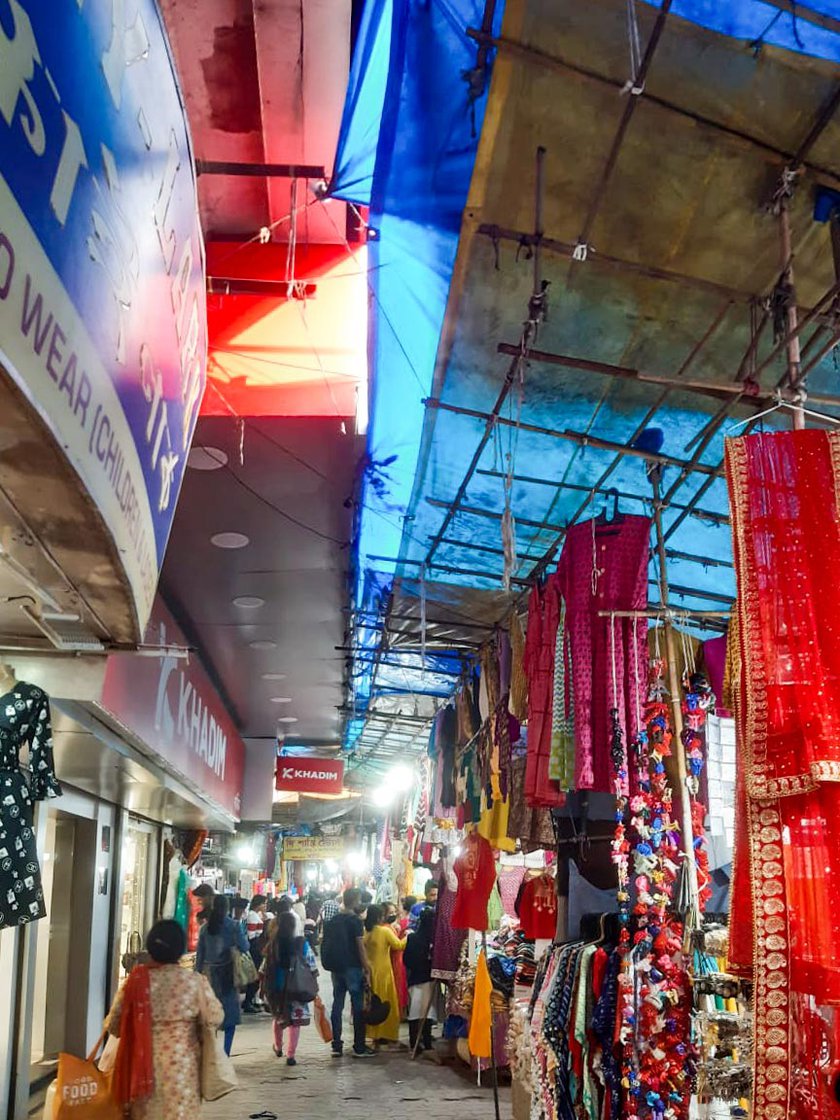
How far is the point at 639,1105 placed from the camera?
4.19 metres

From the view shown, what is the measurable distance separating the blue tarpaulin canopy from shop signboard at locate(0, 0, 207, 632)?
1234 millimetres

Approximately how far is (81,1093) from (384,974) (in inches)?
257

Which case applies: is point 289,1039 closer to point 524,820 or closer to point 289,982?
point 289,982

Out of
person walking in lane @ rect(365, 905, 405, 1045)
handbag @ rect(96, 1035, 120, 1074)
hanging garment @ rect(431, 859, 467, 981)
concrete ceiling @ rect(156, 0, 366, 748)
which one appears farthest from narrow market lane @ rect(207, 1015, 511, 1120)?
concrete ceiling @ rect(156, 0, 366, 748)

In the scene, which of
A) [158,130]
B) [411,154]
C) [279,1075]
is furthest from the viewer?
[279,1075]

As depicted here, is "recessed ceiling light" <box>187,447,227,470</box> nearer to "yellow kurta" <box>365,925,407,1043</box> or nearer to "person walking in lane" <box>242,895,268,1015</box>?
"yellow kurta" <box>365,925,407,1043</box>

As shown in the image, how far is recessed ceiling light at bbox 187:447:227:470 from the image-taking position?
5180 millimetres

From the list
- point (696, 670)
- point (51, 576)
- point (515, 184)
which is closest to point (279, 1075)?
point (696, 670)

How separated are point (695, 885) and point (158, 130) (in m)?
4.04

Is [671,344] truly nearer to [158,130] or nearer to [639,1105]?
[158,130]

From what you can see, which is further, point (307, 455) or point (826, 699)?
point (307, 455)

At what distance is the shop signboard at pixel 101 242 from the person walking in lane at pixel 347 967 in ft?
26.8

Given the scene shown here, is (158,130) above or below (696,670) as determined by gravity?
above

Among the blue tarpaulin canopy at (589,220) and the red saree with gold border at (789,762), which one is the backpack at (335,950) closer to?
the blue tarpaulin canopy at (589,220)
